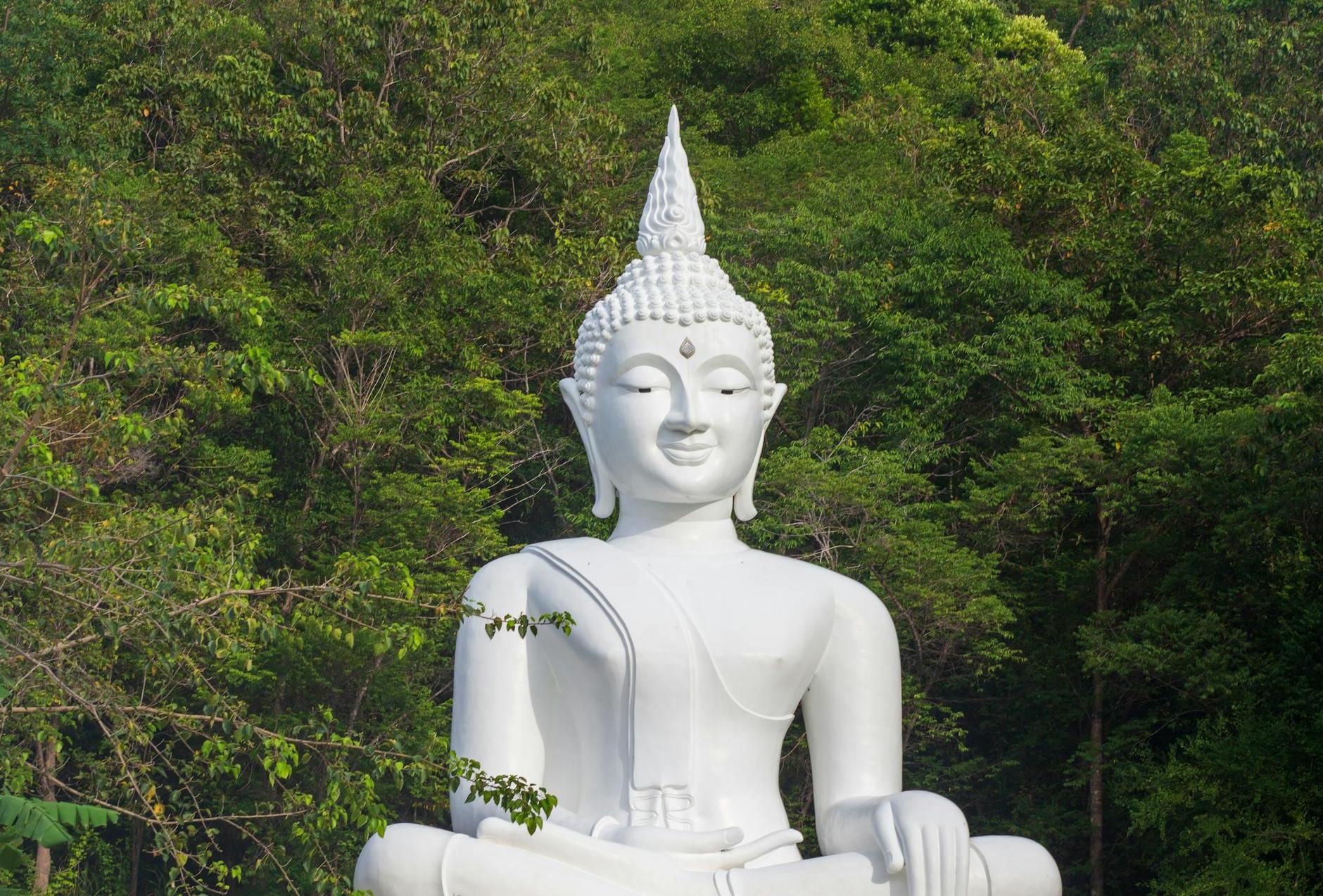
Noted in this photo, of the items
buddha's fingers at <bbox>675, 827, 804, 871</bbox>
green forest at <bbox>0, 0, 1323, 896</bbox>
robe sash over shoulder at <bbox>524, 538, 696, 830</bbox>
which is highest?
green forest at <bbox>0, 0, 1323, 896</bbox>

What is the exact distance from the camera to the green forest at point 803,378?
44.3ft

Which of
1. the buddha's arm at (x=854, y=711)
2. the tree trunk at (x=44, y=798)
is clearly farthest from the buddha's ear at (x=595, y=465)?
the tree trunk at (x=44, y=798)

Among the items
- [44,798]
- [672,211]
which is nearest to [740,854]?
[672,211]

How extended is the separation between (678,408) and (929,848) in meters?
1.99

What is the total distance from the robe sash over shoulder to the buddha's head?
57cm

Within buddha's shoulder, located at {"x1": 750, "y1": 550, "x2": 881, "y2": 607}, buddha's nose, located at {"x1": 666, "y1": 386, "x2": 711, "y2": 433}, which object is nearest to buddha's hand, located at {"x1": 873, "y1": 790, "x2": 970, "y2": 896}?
buddha's shoulder, located at {"x1": 750, "y1": 550, "x2": 881, "y2": 607}

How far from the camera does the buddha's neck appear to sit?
7590 millimetres

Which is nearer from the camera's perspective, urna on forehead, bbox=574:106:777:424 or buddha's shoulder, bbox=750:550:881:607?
buddha's shoulder, bbox=750:550:881:607

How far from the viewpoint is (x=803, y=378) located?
50.2 ft

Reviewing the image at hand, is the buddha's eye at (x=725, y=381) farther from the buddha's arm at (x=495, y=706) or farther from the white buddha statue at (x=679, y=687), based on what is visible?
the buddha's arm at (x=495, y=706)

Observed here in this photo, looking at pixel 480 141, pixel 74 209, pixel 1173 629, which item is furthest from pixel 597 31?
pixel 74 209

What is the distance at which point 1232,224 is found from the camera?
15.7 m

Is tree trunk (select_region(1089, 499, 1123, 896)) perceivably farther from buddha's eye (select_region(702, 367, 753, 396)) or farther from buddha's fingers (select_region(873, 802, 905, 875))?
buddha's fingers (select_region(873, 802, 905, 875))

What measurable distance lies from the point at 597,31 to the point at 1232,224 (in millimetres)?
7493
